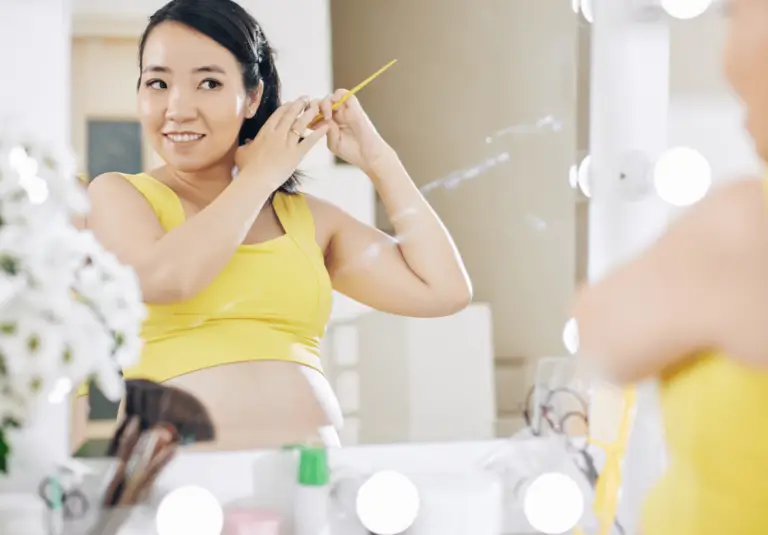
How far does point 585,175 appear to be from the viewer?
2.92 ft

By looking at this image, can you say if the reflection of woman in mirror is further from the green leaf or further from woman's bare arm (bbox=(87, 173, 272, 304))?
the green leaf

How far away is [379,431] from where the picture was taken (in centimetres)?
84

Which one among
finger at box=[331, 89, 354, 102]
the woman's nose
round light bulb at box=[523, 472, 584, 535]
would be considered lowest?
round light bulb at box=[523, 472, 584, 535]

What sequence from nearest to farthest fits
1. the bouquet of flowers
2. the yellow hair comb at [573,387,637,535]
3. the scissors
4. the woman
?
the woman → the bouquet of flowers → the scissors → the yellow hair comb at [573,387,637,535]

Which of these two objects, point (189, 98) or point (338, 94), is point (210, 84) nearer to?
point (189, 98)

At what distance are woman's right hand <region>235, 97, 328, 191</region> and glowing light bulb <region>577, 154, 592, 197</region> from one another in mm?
287

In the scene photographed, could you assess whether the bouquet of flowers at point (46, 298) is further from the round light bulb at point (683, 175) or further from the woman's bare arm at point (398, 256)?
the round light bulb at point (683, 175)

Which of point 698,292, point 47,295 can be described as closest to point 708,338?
point 698,292

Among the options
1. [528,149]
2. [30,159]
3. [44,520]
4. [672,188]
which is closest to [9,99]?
[30,159]

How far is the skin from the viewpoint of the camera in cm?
38

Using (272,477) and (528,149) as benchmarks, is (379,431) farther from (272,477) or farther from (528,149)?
(528,149)

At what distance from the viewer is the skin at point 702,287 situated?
1.24ft

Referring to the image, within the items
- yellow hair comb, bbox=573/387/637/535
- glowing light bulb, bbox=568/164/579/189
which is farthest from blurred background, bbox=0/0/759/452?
yellow hair comb, bbox=573/387/637/535

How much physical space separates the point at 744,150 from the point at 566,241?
0.72ft
